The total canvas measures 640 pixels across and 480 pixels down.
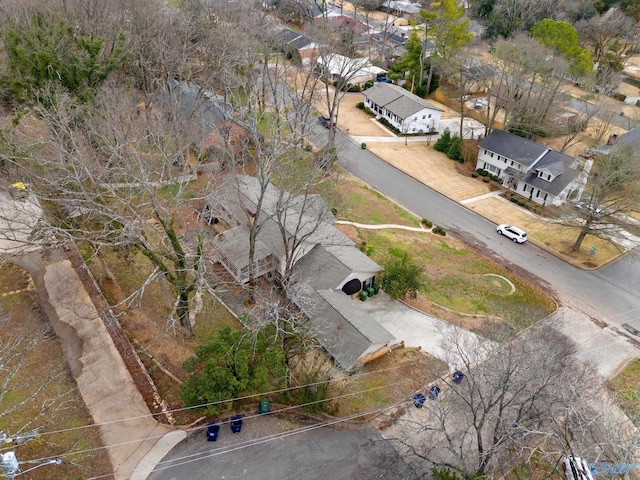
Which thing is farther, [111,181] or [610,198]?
[610,198]

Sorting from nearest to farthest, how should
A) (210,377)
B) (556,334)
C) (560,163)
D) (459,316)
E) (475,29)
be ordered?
(210,377), (556,334), (459,316), (560,163), (475,29)

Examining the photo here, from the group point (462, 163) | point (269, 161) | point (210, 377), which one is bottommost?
point (462, 163)

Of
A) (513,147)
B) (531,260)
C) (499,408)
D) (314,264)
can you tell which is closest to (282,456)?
(499,408)

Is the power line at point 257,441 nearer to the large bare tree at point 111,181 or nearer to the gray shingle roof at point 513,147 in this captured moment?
the large bare tree at point 111,181

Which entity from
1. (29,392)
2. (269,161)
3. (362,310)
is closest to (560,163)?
(362,310)

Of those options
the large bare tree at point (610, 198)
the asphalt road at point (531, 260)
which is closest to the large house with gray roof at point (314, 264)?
the asphalt road at point (531, 260)

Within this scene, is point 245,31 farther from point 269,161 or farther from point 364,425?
point 364,425

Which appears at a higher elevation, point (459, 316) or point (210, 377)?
point (210, 377)

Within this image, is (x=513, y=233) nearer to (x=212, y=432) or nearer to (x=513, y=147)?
(x=513, y=147)
